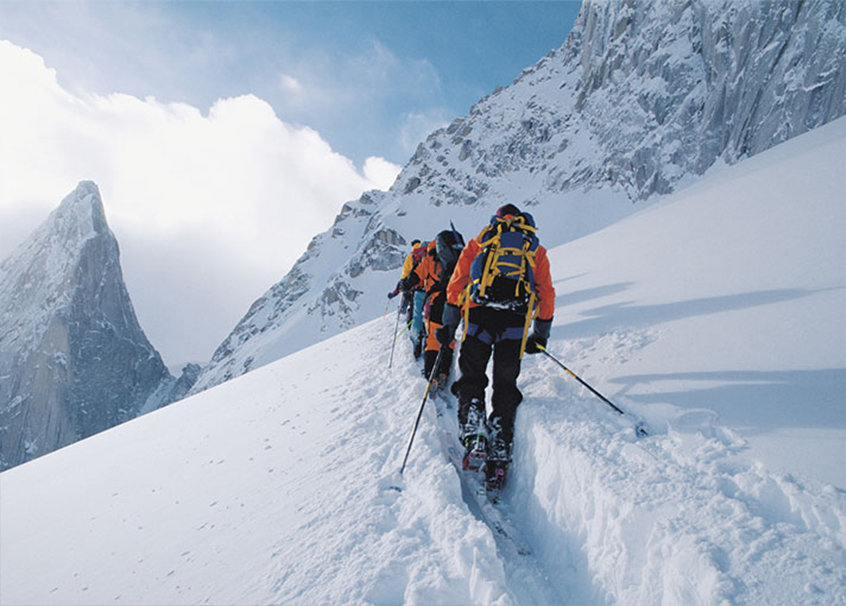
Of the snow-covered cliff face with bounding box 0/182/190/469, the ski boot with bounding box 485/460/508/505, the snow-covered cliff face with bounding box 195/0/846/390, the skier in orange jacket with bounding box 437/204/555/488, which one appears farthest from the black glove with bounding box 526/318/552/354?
the snow-covered cliff face with bounding box 0/182/190/469

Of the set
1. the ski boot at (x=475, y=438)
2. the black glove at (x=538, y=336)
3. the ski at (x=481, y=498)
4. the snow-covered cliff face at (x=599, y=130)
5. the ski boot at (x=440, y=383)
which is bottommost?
the ski at (x=481, y=498)

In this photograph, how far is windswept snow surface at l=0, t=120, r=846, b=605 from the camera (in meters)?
2.09

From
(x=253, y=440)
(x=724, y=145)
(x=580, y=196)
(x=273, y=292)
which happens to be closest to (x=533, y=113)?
(x=580, y=196)

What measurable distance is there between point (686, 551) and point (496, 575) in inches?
37.9

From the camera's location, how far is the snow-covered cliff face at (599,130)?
142 feet

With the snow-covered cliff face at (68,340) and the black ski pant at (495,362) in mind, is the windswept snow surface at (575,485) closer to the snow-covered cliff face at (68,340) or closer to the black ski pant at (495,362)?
the black ski pant at (495,362)

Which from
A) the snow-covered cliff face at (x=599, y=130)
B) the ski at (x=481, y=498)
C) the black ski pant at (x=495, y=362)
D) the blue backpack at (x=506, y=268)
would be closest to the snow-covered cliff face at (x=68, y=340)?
the snow-covered cliff face at (x=599, y=130)

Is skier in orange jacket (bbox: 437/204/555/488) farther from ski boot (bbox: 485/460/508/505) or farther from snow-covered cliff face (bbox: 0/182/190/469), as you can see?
snow-covered cliff face (bbox: 0/182/190/469)

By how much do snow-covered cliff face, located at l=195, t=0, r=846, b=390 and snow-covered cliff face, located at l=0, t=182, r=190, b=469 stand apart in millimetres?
29985

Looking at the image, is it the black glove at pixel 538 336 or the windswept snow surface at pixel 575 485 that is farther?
the black glove at pixel 538 336

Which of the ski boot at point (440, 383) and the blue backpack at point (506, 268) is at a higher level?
the blue backpack at point (506, 268)

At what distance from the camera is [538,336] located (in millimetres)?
4031

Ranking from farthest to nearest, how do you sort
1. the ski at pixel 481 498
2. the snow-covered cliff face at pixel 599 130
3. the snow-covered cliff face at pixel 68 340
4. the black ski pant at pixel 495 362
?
the snow-covered cliff face at pixel 68 340, the snow-covered cliff face at pixel 599 130, the black ski pant at pixel 495 362, the ski at pixel 481 498

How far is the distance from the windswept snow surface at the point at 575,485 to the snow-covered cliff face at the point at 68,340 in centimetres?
11972
